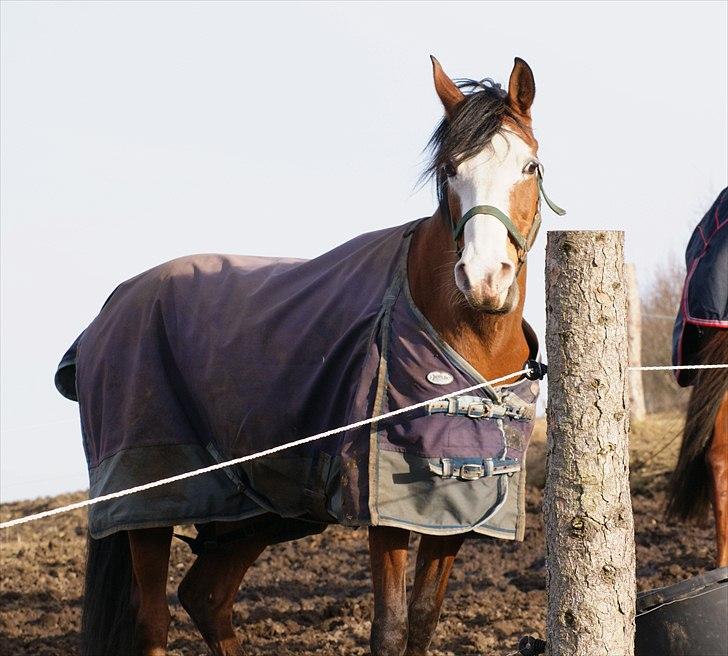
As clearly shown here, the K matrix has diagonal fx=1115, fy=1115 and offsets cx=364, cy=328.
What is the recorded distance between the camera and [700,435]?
17.7 feet

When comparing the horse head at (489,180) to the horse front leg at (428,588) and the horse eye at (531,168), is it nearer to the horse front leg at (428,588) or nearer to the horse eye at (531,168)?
the horse eye at (531,168)

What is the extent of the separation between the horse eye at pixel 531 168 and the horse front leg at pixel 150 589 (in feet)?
6.87

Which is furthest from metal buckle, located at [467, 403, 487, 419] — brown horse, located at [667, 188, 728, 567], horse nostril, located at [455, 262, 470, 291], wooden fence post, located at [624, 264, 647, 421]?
wooden fence post, located at [624, 264, 647, 421]

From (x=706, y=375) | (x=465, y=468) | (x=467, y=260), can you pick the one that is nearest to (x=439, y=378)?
(x=465, y=468)

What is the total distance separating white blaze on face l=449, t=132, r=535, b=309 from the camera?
10.9 feet

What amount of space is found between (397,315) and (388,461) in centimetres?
49

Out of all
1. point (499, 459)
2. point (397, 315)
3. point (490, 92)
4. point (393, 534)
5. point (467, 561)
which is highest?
point (490, 92)

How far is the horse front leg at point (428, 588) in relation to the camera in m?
3.85

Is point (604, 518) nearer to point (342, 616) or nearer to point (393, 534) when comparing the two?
point (393, 534)

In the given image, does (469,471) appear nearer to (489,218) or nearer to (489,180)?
(489,218)

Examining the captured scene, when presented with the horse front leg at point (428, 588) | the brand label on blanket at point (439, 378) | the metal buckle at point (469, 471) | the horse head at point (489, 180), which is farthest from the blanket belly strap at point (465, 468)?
the horse head at point (489, 180)

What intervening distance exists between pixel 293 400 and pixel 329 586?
112 inches

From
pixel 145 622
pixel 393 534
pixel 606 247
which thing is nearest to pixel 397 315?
pixel 393 534

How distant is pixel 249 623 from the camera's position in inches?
227
